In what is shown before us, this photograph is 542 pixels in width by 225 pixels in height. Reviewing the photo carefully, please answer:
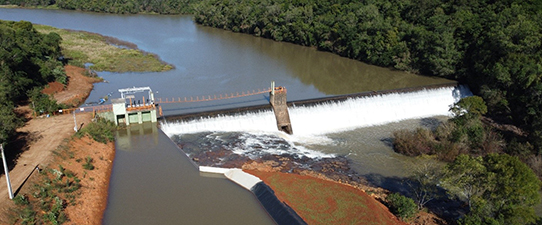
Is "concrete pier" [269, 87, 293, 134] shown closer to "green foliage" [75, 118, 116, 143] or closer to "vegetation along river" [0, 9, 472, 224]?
"vegetation along river" [0, 9, 472, 224]

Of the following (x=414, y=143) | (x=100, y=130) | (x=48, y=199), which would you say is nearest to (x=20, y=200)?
(x=48, y=199)

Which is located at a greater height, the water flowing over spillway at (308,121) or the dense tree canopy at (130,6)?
the dense tree canopy at (130,6)

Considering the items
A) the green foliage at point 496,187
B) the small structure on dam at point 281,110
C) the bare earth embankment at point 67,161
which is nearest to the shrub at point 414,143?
the small structure on dam at point 281,110

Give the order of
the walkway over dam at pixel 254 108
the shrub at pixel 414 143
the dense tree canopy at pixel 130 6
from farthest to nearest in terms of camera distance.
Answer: the dense tree canopy at pixel 130 6 → the walkway over dam at pixel 254 108 → the shrub at pixel 414 143

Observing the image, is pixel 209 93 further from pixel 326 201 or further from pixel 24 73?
pixel 326 201

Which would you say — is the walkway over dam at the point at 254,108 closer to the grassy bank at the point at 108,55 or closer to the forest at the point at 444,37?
the forest at the point at 444,37
